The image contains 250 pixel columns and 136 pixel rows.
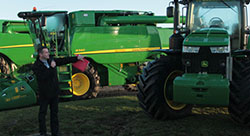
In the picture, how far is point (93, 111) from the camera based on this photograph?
7.77 m

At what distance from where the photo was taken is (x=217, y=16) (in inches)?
270

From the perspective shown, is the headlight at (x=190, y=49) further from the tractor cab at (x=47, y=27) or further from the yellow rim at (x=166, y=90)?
the tractor cab at (x=47, y=27)

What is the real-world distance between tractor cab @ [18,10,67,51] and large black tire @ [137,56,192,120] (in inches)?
173

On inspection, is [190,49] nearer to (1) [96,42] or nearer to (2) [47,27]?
(1) [96,42]

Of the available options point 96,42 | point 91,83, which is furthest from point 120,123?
point 96,42

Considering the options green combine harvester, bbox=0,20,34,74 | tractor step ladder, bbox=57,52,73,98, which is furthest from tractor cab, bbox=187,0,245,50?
green combine harvester, bbox=0,20,34,74

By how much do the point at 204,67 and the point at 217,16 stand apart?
53.9 inches

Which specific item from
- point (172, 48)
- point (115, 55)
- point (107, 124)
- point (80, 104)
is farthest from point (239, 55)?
point (115, 55)

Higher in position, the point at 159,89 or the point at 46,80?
the point at 46,80

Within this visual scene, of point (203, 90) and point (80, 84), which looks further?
point (80, 84)

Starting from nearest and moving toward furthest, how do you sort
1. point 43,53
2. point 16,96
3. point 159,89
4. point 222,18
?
point 43,53 → point 159,89 → point 222,18 → point 16,96

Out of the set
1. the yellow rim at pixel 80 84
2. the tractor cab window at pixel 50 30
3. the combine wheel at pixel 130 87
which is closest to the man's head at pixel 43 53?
the tractor cab window at pixel 50 30

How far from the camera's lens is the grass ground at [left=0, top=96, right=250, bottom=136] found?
5.80 m

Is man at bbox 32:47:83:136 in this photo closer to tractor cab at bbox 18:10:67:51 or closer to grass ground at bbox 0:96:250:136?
grass ground at bbox 0:96:250:136
